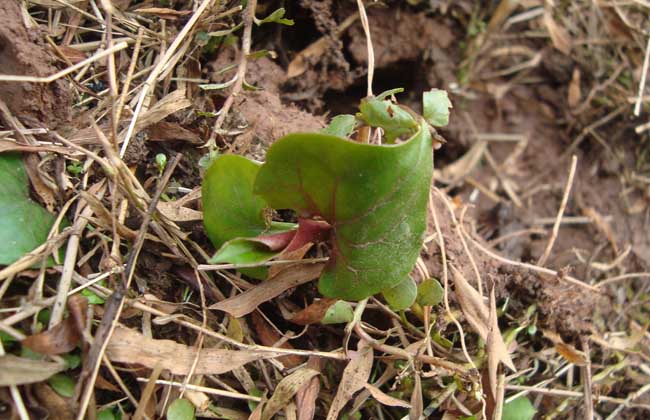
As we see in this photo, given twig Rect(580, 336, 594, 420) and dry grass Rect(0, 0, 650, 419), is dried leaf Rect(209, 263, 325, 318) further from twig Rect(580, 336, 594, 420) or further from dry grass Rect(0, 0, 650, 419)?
twig Rect(580, 336, 594, 420)

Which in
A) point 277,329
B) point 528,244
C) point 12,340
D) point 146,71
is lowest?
point 528,244

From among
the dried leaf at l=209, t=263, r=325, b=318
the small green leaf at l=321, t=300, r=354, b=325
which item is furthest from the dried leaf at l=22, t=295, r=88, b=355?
the small green leaf at l=321, t=300, r=354, b=325

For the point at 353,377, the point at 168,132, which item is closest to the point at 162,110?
the point at 168,132

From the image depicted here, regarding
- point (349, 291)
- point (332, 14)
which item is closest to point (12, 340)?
point (349, 291)

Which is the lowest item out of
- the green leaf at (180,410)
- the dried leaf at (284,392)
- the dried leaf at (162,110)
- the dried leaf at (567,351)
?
the dried leaf at (567,351)

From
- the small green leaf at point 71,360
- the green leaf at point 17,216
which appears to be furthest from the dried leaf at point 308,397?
the green leaf at point 17,216

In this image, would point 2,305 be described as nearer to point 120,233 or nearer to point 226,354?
point 120,233

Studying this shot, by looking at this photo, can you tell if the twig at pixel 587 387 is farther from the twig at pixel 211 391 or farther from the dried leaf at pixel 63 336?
the dried leaf at pixel 63 336

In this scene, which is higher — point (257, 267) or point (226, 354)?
point (257, 267)
